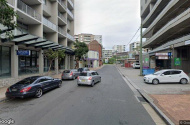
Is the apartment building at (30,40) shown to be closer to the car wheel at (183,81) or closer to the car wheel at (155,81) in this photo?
the car wheel at (155,81)

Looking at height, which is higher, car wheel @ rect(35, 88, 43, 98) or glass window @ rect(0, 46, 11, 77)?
glass window @ rect(0, 46, 11, 77)

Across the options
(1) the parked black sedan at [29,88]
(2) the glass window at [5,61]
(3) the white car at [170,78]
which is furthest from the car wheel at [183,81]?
(2) the glass window at [5,61]

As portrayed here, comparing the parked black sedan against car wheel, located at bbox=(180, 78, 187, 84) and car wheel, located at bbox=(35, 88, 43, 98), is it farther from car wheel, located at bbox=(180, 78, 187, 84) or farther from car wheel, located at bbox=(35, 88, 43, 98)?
car wheel, located at bbox=(180, 78, 187, 84)

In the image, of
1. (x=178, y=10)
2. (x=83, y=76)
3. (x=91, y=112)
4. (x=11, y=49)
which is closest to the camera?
(x=91, y=112)

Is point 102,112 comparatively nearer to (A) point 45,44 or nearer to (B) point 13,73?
(B) point 13,73

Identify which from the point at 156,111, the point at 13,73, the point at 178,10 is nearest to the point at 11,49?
the point at 13,73

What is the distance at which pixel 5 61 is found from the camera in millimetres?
11023

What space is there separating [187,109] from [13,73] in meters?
→ 14.1

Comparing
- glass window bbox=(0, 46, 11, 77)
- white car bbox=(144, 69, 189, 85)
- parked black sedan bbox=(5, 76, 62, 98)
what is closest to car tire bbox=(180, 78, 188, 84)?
white car bbox=(144, 69, 189, 85)

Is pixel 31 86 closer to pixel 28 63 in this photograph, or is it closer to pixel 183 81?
pixel 28 63

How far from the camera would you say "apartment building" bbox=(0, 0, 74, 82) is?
10.8m

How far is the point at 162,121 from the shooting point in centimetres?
408

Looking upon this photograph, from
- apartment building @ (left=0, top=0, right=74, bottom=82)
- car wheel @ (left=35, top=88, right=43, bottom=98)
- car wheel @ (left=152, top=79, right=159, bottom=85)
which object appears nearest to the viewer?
car wheel @ (left=35, top=88, right=43, bottom=98)

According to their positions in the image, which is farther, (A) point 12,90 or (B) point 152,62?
(B) point 152,62
